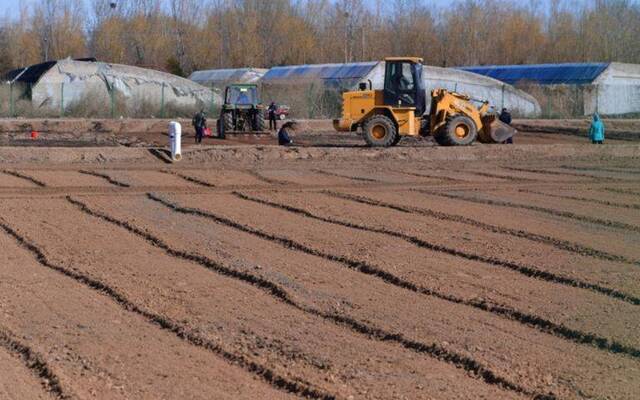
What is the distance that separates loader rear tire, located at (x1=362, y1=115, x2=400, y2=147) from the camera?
2981 cm

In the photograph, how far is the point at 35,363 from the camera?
7961mm

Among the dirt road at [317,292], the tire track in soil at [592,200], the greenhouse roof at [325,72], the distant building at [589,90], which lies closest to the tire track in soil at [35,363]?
the dirt road at [317,292]

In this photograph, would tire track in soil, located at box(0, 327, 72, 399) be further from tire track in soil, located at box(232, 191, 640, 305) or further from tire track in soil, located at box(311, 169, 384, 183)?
tire track in soil, located at box(311, 169, 384, 183)

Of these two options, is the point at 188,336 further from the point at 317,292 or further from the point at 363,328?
the point at 317,292

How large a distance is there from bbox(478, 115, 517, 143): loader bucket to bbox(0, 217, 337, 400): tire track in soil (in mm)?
19663

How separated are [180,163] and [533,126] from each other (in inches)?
952

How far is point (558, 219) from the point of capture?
16141 millimetres

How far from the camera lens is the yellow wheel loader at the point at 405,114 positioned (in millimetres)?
29641

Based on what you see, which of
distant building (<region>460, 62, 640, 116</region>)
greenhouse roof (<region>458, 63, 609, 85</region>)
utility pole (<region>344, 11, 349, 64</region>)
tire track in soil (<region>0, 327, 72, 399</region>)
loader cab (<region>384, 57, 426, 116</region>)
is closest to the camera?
tire track in soil (<region>0, 327, 72, 399</region>)

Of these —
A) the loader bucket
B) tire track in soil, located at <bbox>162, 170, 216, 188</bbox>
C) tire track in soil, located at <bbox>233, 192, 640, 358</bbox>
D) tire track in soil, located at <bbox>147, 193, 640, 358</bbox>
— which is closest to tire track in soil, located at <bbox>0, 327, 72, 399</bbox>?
tire track in soil, located at <bbox>147, 193, 640, 358</bbox>

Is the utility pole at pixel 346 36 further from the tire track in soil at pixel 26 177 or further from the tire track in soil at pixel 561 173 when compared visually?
the tire track in soil at pixel 26 177

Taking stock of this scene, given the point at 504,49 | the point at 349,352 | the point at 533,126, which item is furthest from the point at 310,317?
the point at 504,49

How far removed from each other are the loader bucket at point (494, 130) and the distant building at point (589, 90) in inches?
1039

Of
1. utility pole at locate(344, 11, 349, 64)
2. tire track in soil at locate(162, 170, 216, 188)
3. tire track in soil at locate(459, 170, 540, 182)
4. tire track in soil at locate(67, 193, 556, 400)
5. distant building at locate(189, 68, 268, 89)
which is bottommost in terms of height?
tire track in soil at locate(67, 193, 556, 400)
